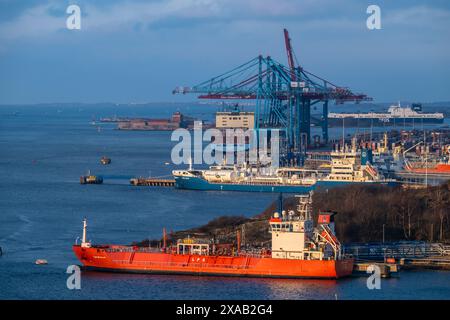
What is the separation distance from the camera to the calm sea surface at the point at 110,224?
2027cm

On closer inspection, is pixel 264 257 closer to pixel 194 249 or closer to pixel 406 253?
pixel 194 249

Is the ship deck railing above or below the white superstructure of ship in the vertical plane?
below

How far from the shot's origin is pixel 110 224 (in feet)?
94.9

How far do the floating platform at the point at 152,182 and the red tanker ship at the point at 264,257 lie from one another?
20.1m

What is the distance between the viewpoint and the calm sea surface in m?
20.3

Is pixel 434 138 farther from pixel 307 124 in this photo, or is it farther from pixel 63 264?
pixel 63 264

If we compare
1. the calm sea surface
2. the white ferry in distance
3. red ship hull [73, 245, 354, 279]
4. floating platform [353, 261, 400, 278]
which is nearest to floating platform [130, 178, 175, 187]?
the calm sea surface

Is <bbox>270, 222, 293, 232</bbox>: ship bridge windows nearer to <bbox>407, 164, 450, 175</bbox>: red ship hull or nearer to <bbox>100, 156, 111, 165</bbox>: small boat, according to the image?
<bbox>407, 164, 450, 175</bbox>: red ship hull

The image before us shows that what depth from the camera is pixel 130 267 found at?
2209 centimetres

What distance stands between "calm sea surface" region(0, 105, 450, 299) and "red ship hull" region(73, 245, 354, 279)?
0.25 meters

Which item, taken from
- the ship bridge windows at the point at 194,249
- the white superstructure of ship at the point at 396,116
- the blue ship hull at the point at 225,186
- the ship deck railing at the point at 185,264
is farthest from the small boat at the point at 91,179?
the white superstructure of ship at the point at 396,116

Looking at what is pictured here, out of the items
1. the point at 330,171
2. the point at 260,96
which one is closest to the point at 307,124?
the point at 260,96

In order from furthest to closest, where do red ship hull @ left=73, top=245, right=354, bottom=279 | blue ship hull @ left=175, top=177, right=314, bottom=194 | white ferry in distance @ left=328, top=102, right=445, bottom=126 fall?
white ferry in distance @ left=328, top=102, right=445, bottom=126 < blue ship hull @ left=175, top=177, right=314, bottom=194 < red ship hull @ left=73, top=245, right=354, bottom=279
